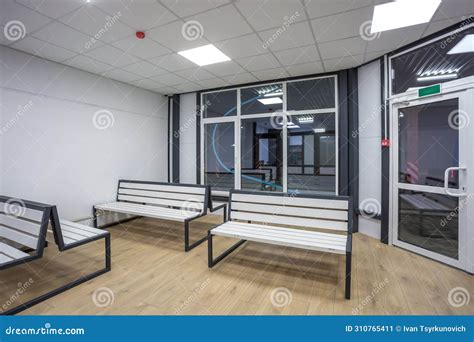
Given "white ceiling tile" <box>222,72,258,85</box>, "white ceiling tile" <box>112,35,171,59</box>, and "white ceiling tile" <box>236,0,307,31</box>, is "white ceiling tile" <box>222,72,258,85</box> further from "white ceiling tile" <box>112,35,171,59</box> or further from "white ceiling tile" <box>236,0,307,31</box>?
"white ceiling tile" <box>236,0,307,31</box>

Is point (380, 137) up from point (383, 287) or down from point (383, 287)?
up

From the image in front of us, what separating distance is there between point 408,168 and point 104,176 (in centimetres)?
484

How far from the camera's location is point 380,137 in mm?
3572

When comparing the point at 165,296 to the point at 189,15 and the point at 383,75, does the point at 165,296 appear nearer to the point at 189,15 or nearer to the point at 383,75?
the point at 189,15

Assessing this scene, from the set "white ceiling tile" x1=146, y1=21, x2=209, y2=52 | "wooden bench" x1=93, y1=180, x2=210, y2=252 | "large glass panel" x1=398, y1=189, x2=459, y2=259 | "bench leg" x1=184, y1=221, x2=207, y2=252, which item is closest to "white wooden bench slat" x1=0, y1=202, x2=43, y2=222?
"wooden bench" x1=93, y1=180, x2=210, y2=252

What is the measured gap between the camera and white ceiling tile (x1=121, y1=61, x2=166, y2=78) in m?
3.73

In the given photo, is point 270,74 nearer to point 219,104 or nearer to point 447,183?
point 219,104

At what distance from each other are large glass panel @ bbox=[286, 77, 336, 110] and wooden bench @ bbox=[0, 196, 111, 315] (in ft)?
12.6

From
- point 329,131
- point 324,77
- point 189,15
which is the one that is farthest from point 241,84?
point 189,15

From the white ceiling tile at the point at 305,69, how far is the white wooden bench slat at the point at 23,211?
3785 millimetres

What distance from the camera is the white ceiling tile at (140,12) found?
227 centimetres

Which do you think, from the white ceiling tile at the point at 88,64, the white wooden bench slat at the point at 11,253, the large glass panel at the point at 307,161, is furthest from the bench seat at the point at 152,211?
the large glass panel at the point at 307,161

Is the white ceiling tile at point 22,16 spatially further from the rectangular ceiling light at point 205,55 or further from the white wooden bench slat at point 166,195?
the white wooden bench slat at point 166,195

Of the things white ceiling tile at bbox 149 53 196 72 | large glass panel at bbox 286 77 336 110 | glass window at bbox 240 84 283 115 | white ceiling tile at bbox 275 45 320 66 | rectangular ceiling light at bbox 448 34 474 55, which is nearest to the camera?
rectangular ceiling light at bbox 448 34 474 55
